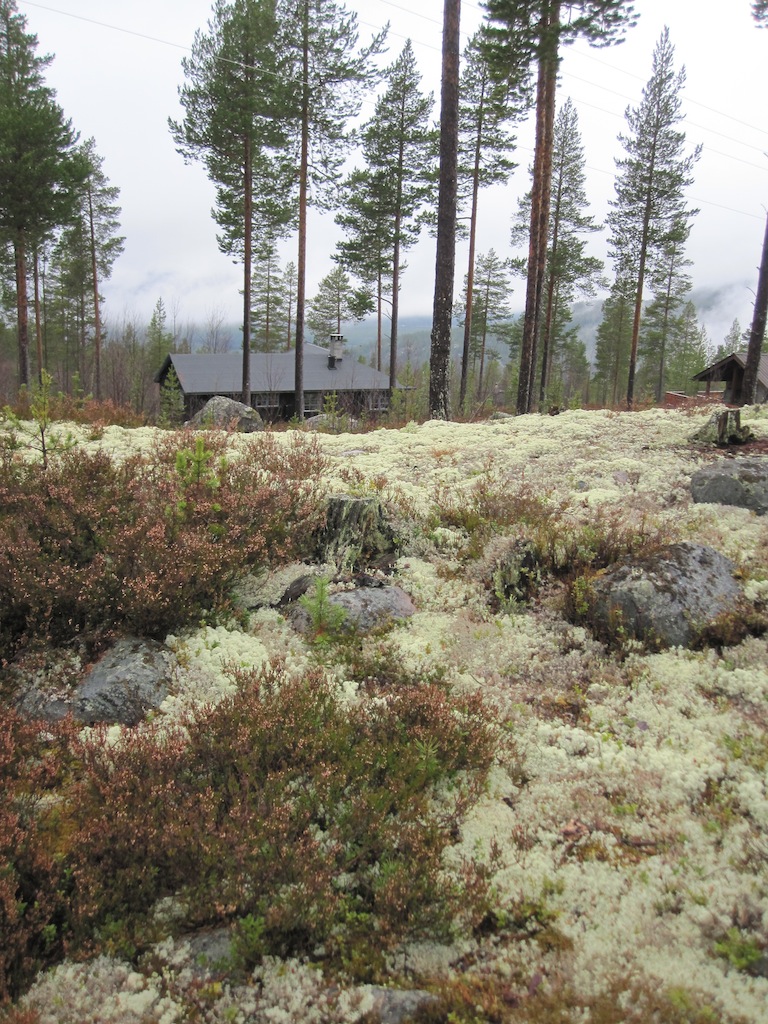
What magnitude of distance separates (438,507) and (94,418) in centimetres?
A: 729

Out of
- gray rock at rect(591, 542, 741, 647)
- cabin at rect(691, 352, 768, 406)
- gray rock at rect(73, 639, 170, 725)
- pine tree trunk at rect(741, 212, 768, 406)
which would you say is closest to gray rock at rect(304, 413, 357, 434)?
gray rock at rect(591, 542, 741, 647)

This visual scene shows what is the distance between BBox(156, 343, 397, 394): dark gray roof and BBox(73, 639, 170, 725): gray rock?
105 ft

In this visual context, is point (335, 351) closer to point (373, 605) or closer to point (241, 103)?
point (241, 103)

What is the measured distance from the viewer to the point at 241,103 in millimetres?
20828

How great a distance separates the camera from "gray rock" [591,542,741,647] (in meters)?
4.05

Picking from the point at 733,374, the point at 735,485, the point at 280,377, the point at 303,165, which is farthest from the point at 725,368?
the point at 735,485

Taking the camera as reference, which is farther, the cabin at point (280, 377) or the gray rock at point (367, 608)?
the cabin at point (280, 377)

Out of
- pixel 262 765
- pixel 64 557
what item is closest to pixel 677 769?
pixel 262 765

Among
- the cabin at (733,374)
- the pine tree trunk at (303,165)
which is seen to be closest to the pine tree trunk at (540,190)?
the pine tree trunk at (303,165)

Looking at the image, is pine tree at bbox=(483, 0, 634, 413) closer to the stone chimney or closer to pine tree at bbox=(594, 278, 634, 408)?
the stone chimney

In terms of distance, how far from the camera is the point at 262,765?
2992 millimetres

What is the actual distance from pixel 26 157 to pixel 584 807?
89.7ft

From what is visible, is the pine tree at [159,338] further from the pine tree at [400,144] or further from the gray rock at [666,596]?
the gray rock at [666,596]

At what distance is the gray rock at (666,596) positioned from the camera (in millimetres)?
4051
